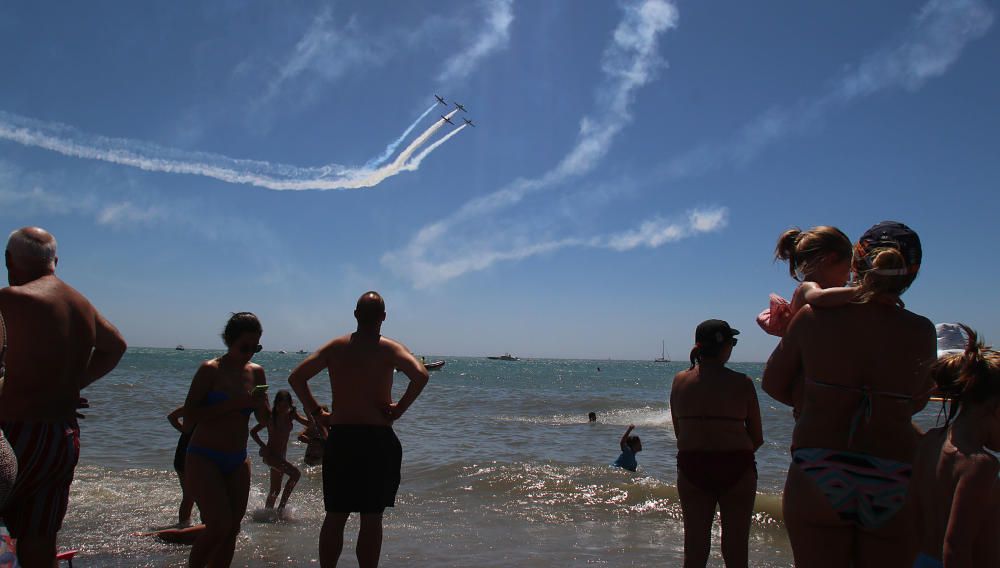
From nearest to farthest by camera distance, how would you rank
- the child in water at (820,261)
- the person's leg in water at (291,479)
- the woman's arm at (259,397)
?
the child in water at (820,261) → the woman's arm at (259,397) → the person's leg in water at (291,479)

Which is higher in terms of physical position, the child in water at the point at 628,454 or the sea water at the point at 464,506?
the child in water at the point at 628,454

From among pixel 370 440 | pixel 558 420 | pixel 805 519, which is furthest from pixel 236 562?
pixel 558 420

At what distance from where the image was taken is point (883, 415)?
232cm

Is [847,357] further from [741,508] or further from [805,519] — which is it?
[741,508]

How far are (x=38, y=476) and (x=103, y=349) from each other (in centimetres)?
70

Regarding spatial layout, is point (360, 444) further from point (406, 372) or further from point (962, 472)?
point (962, 472)

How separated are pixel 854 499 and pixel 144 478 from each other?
10.7 metres

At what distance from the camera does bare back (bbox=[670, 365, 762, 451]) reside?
3.84m

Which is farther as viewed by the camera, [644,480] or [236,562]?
[644,480]

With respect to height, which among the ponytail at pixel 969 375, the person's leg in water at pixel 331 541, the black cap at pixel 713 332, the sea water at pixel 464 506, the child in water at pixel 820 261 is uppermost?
the child in water at pixel 820 261

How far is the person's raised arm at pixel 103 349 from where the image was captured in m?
3.38

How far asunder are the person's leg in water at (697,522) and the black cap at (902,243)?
1.93 meters

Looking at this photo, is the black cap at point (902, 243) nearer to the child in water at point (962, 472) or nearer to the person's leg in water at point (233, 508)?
the child in water at point (962, 472)

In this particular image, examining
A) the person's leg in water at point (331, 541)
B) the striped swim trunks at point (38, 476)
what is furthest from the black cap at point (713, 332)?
the striped swim trunks at point (38, 476)
